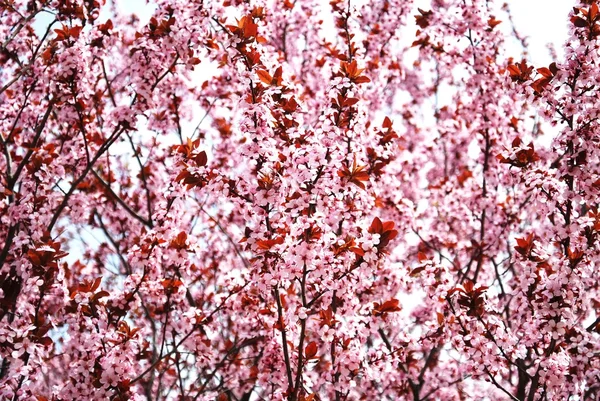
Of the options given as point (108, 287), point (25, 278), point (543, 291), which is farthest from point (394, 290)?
point (108, 287)

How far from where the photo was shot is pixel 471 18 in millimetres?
6973

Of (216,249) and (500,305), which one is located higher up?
(216,249)

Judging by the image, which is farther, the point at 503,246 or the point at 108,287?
the point at 108,287

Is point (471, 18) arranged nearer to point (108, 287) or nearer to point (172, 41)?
point (172, 41)

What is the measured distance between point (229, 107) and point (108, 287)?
3.42 meters

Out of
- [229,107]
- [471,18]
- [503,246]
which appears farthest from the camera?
[229,107]

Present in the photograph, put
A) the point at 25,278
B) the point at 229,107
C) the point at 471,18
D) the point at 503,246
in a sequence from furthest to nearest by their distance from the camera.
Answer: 1. the point at 229,107
2. the point at 503,246
3. the point at 471,18
4. the point at 25,278

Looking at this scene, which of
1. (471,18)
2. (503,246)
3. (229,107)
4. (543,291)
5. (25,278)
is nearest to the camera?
(543,291)

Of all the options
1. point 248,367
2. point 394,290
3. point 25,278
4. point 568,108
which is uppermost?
point 568,108

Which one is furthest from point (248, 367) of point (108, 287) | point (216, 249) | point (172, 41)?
point (172, 41)

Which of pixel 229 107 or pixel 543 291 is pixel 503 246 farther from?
pixel 229 107

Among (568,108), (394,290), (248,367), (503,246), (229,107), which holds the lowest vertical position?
(248,367)

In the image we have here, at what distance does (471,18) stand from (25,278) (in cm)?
569

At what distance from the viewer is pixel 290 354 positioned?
473cm
